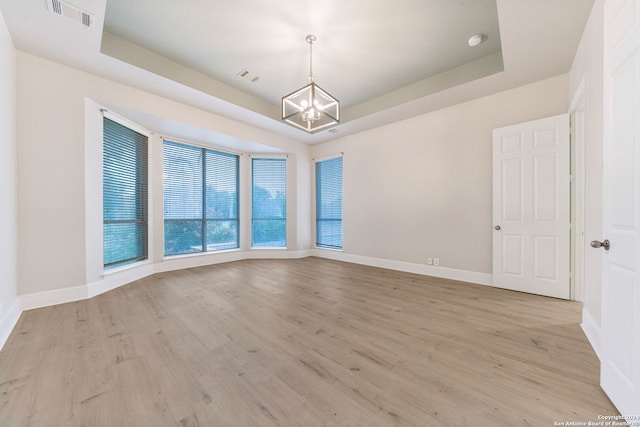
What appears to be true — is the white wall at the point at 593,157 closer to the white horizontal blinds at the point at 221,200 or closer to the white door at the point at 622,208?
the white door at the point at 622,208

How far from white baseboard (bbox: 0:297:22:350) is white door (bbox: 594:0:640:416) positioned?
4375 mm

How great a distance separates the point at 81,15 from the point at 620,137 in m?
4.41

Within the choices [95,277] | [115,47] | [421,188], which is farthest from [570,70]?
[95,277]

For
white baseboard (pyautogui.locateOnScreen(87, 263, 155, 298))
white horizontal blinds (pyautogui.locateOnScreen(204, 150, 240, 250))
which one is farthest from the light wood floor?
white horizontal blinds (pyautogui.locateOnScreen(204, 150, 240, 250))

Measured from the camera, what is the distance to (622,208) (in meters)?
1.31

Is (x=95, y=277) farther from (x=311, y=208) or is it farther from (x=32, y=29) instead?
(x=311, y=208)

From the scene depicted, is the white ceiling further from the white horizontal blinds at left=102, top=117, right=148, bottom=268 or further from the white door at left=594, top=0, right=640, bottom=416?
the white door at left=594, top=0, right=640, bottom=416

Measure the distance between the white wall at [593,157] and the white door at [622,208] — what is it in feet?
2.28

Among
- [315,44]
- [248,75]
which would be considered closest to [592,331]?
[315,44]

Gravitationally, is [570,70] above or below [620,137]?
above

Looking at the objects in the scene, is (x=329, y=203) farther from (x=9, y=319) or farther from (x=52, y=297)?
(x=9, y=319)

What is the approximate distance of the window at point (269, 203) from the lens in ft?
20.0

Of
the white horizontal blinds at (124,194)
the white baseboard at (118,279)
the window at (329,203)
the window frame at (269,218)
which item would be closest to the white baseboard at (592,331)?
the window at (329,203)

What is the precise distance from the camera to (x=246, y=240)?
6.01 metres
